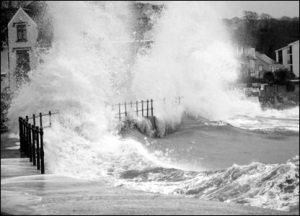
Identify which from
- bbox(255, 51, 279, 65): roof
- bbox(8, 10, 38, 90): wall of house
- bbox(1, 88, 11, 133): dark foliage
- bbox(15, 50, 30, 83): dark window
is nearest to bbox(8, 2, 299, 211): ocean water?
bbox(1, 88, 11, 133): dark foliage

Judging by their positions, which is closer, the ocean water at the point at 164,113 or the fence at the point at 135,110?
the ocean water at the point at 164,113

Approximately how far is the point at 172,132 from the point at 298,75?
15.4ft

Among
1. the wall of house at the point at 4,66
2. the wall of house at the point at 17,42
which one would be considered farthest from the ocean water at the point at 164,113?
the wall of house at the point at 4,66

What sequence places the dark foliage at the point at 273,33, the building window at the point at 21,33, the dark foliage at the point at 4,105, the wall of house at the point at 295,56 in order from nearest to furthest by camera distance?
1. the wall of house at the point at 295,56
2. the dark foliage at the point at 273,33
3. the dark foliage at the point at 4,105
4. the building window at the point at 21,33

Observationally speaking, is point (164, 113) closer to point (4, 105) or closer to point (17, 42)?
point (4, 105)

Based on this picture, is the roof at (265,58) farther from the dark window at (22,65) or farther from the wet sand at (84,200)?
the dark window at (22,65)

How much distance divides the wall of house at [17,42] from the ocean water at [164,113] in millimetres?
617

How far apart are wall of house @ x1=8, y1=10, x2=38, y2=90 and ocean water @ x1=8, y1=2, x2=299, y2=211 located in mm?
617

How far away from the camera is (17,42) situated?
538 inches

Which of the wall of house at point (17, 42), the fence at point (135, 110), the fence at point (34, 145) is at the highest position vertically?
the wall of house at point (17, 42)

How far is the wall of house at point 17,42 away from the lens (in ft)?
40.6

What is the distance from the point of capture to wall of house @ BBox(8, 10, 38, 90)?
1238cm

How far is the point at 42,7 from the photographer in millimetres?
15180

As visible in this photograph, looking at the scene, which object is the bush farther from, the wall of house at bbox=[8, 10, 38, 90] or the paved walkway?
the wall of house at bbox=[8, 10, 38, 90]
